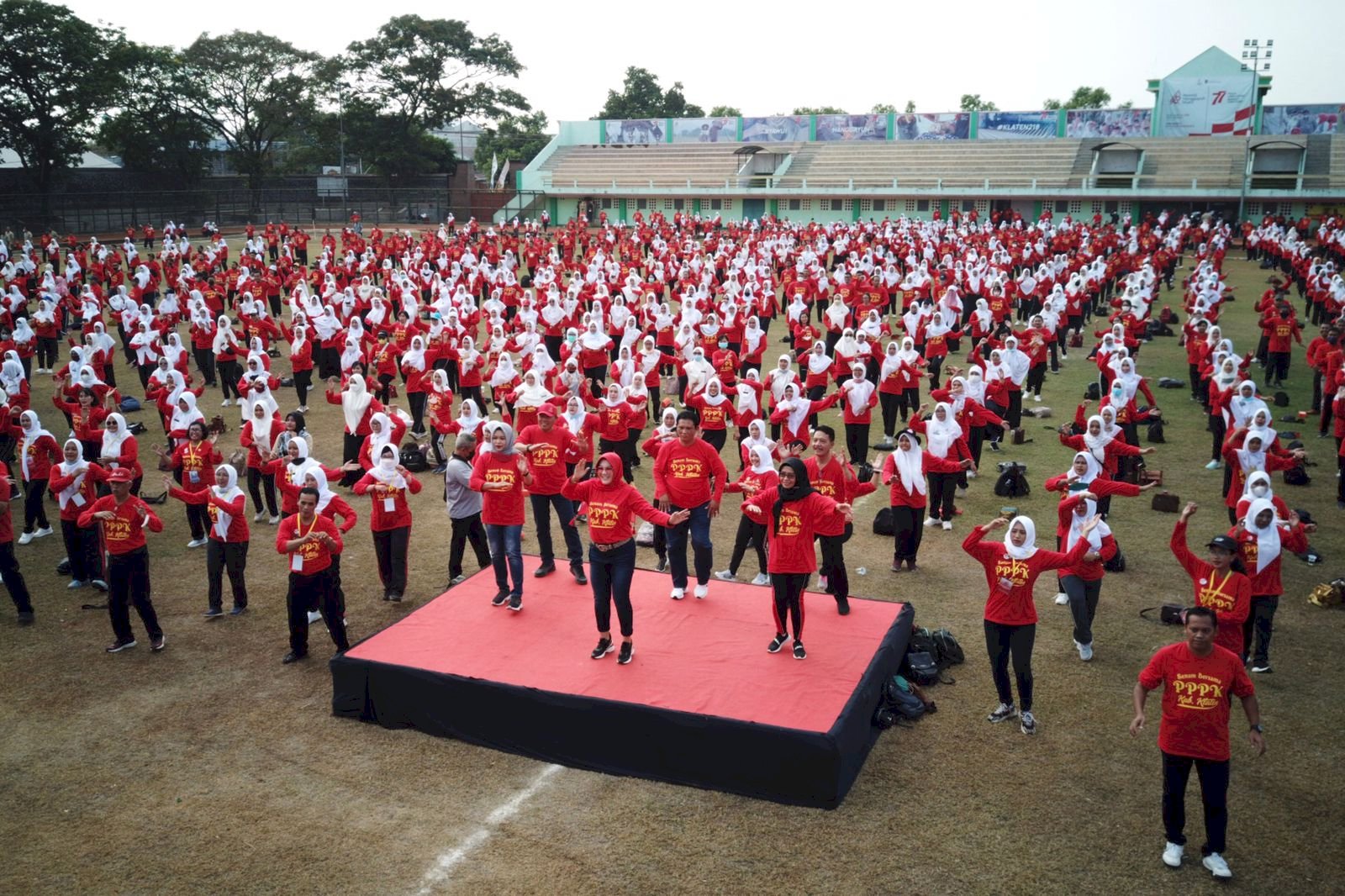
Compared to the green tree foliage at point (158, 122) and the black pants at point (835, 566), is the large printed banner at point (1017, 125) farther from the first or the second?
the black pants at point (835, 566)

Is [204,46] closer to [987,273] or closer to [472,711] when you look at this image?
[987,273]

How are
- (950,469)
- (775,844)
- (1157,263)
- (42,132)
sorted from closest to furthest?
(775,844)
(950,469)
(1157,263)
(42,132)

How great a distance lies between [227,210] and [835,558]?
50.3 metres

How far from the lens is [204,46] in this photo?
55.4 m

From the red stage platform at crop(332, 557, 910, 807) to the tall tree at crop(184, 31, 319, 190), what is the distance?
5466cm

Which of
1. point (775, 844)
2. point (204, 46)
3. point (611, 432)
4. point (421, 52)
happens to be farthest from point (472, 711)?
point (421, 52)

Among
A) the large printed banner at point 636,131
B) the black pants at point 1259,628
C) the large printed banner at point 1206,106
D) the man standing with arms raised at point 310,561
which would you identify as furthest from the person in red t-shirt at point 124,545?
the large printed banner at point 636,131

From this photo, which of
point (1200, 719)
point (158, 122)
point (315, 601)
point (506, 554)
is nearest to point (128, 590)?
point (315, 601)

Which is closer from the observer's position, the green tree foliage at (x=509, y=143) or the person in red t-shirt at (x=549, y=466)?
the person in red t-shirt at (x=549, y=466)

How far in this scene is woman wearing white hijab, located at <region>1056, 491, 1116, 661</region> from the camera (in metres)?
8.48

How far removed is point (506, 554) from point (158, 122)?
51488 millimetres

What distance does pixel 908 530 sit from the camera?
10.9m

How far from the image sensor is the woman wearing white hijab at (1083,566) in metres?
8.48

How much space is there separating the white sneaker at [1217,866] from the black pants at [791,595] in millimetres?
3069
